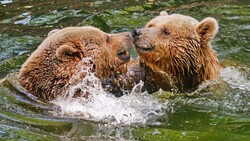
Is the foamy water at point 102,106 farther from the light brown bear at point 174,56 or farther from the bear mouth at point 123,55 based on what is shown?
the light brown bear at point 174,56

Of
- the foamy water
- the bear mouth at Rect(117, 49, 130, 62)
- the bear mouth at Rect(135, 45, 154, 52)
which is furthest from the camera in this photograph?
the bear mouth at Rect(135, 45, 154, 52)

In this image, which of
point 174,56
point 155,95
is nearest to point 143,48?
point 174,56

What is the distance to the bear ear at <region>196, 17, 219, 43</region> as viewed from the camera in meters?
8.43

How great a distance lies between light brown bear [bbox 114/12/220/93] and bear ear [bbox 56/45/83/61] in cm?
106

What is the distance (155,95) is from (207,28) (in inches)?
54.3

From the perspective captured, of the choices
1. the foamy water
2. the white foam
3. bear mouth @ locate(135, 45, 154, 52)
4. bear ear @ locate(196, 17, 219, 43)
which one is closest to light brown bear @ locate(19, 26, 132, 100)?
the foamy water

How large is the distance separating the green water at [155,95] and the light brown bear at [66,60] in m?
0.28

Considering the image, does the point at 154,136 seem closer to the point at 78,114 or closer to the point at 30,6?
the point at 78,114

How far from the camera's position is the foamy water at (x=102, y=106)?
7246 millimetres

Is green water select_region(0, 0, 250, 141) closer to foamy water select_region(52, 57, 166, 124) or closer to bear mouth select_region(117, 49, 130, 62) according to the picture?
foamy water select_region(52, 57, 166, 124)

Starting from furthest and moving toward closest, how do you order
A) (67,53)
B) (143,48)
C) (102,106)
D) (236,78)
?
(236,78) → (143,48) → (102,106) → (67,53)

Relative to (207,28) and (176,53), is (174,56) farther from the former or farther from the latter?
(207,28)

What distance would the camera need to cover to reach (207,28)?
845 centimetres

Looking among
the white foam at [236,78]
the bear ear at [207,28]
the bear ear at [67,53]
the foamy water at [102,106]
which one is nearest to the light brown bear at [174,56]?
the bear ear at [207,28]
